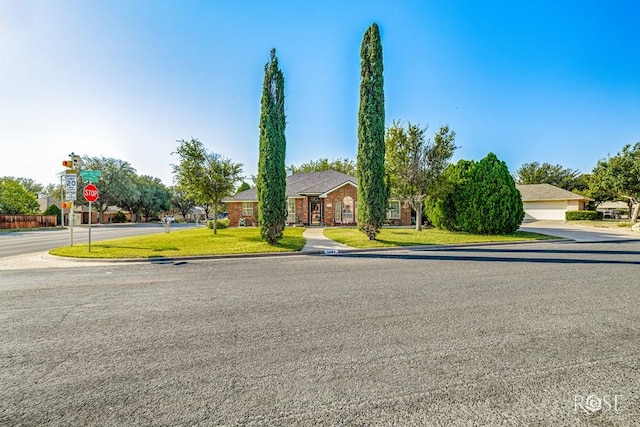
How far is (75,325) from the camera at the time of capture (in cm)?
429

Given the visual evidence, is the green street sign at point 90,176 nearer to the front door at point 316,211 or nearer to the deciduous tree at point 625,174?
the front door at point 316,211

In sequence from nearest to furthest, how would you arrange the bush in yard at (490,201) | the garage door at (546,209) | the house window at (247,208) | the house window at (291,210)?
the bush in yard at (490,201) < the house window at (291,210) < the house window at (247,208) < the garage door at (546,209)

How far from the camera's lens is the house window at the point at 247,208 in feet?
89.0

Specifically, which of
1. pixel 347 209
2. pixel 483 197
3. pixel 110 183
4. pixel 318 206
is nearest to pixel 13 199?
pixel 110 183

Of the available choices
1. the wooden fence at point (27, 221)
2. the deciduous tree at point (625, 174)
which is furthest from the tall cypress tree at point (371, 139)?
the wooden fence at point (27, 221)

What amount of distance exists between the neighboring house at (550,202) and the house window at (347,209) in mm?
24757

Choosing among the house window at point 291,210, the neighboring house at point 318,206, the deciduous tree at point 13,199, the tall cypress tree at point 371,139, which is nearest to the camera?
the tall cypress tree at point 371,139

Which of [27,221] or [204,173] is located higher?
[204,173]

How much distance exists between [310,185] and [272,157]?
14.4 meters

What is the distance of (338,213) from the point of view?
26.3 metres

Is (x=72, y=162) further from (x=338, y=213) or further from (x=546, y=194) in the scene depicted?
(x=546, y=194)

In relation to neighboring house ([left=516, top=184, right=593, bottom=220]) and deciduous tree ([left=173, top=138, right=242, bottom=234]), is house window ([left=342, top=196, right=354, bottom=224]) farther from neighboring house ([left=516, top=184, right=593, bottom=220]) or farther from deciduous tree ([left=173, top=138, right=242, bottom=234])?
neighboring house ([left=516, top=184, right=593, bottom=220])

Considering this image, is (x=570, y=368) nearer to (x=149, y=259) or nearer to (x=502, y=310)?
(x=502, y=310)

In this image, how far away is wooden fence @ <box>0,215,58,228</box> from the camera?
2916cm
